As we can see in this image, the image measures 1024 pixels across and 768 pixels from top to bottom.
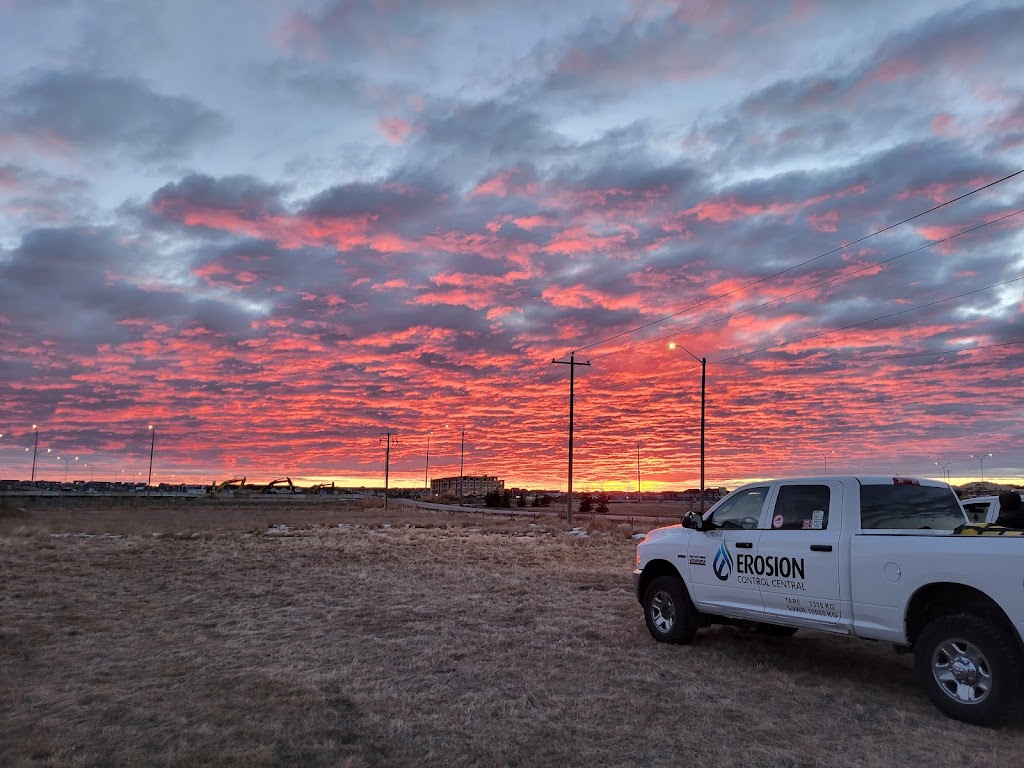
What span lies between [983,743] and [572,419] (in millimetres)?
40238

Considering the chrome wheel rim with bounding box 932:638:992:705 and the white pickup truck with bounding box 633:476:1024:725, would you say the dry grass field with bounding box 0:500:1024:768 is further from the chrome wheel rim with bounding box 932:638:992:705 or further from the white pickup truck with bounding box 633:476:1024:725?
the white pickup truck with bounding box 633:476:1024:725

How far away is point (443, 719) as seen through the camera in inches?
271

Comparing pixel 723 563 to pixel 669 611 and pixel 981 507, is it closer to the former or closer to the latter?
pixel 669 611

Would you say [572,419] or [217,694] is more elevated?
[572,419]

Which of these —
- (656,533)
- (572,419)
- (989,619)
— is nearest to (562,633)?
(656,533)

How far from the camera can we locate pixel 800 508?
8.69 meters

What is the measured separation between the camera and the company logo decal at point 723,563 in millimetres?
9367

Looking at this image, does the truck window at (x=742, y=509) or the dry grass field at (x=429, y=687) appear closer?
the dry grass field at (x=429, y=687)

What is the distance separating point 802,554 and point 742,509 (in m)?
1.30

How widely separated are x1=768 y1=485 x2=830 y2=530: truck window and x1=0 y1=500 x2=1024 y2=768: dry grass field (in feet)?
5.74

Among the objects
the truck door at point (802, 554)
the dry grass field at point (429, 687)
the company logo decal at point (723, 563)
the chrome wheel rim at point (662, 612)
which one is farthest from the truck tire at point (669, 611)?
the truck door at point (802, 554)

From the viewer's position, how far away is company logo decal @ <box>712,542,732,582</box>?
30.7 feet

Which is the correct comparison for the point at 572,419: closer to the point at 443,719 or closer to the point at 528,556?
the point at 528,556

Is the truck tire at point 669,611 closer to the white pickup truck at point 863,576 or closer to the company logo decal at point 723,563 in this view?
the white pickup truck at point 863,576
